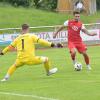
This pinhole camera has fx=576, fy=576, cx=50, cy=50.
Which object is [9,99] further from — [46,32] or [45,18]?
[45,18]

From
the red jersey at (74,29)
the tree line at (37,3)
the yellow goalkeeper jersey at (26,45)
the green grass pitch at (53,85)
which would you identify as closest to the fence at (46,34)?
the green grass pitch at (53,85)

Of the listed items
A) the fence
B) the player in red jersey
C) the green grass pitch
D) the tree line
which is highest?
the tree line

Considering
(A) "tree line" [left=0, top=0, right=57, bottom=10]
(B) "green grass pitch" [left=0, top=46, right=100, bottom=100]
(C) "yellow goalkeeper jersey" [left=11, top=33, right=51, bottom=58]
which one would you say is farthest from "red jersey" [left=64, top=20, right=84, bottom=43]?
(A) "tree line" [left=0, top=0, right=57, bottom=10]

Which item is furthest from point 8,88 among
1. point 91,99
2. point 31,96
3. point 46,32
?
point 46,32

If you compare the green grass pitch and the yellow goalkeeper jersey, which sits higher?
the yellow goalkeeper jersey

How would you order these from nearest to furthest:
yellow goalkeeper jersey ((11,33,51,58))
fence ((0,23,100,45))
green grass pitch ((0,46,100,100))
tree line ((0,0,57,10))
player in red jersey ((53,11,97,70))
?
1. green grass pitch ((0,46,100,100))
2. yellow goalkeeper jersey ((11,33,51,58))
3. player in red jersey ((53,11,97,70))
4. fence ((0,23,100,45))
5. tree line ((0,0,57,10))

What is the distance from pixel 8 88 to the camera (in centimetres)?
1541

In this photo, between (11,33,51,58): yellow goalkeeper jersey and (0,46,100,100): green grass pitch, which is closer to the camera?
(0,46,100,100): green grass pitch

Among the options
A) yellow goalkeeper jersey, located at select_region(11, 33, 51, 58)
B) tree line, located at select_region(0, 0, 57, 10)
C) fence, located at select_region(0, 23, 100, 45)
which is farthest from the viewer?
tree line, located at select_region(0, 0, 57, 10)

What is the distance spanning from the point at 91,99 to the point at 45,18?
36.5 metres

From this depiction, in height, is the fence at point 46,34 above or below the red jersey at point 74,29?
below

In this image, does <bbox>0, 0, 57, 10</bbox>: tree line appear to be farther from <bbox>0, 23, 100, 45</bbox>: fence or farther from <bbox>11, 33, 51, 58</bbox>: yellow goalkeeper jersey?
<bbox>11, 33, 51, 58</bbox>: yellow goalkeeper jersey

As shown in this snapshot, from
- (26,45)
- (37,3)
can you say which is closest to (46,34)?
(26,45)

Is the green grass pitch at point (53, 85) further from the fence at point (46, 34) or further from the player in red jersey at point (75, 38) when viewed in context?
the fence at point (46, 34)
